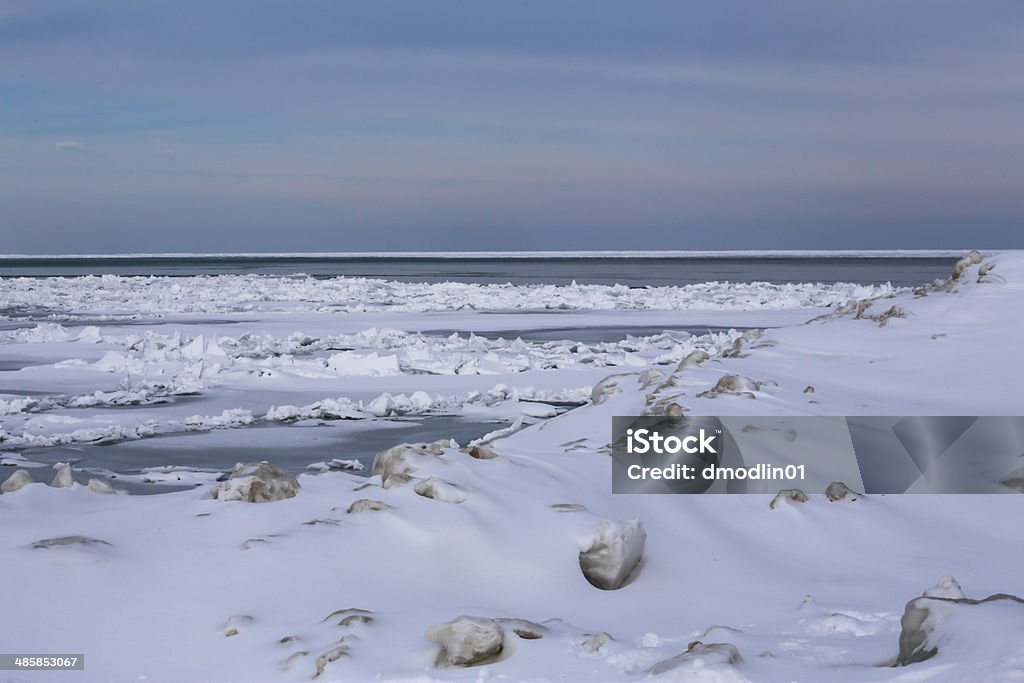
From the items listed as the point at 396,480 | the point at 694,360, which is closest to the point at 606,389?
the point at 694,360

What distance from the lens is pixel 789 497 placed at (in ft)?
14.2

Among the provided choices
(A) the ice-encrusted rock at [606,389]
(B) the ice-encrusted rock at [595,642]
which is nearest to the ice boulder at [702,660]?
(B) the ice-encrusted rock at [595,642]

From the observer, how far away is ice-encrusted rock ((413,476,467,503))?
12.3 ft

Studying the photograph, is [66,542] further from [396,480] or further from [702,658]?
[702,658]

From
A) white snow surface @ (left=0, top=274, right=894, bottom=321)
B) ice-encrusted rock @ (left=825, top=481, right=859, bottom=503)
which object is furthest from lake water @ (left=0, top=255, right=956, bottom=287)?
ice-encrusted rock @ (left=825, top=481, right=859, bottom=503)

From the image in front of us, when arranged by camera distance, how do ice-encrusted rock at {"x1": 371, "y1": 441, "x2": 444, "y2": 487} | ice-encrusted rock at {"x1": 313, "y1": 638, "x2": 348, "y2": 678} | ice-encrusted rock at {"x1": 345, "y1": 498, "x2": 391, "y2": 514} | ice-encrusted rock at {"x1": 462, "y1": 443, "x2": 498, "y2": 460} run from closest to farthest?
ice-encrusted rock at {"x1": 313, "y1": 638, "x2": 348, "y2": 678} < ice-encrusted rock at {"x1": 345, "y1": 498, "x2": 391, "y2": 514} < ice-encrusted rock at {"x1": 371, "y1": 441, "x2": 444, "y2": 487} < ice-encrusted rock at {"x1": 462, "y1": 443, "x2": 498, "y2": 460}

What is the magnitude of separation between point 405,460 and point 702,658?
6.49 ft

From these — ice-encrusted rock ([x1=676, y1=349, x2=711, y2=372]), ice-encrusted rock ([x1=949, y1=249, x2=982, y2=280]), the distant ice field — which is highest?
ice-encrusted rock ([x1=949, y1=249, x2=982, y2=280])

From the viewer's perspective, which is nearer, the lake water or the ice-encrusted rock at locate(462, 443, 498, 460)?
the ice-encrusted rock at locate(462, 443, 498, 460)

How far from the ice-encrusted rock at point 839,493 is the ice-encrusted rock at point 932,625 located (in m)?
1.78

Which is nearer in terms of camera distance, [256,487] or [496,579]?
[496,579]

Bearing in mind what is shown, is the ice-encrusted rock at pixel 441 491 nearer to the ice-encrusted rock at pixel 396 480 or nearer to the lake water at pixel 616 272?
the ice-encrusted rock at pixel 396 480

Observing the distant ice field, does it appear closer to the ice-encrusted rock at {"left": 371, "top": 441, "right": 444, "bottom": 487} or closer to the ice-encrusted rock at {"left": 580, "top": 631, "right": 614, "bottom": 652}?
the ice-encrusted rock at {"left": 371, "top": 441, "right": 444, "bottom": 487}

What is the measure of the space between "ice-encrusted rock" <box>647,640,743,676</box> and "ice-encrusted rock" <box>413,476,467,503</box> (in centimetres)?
137
